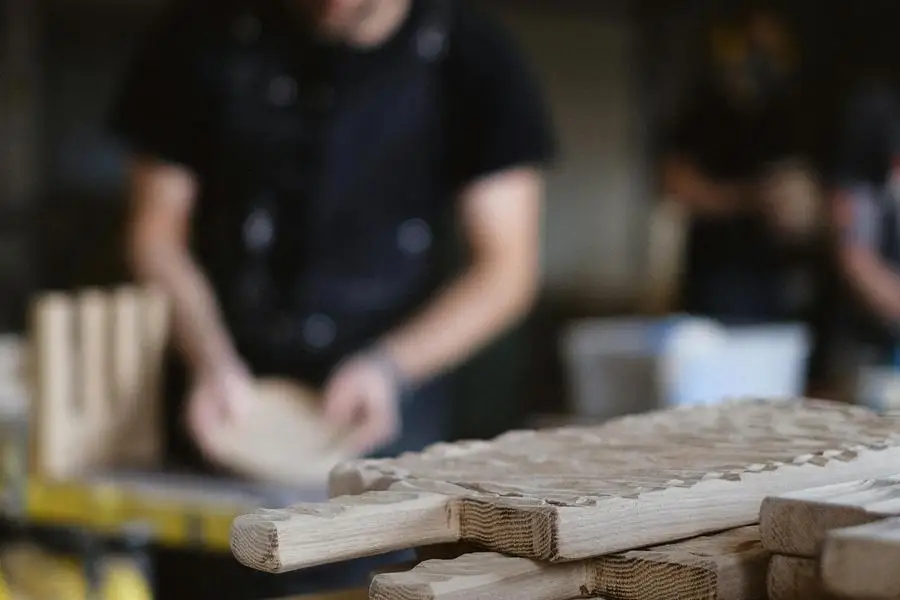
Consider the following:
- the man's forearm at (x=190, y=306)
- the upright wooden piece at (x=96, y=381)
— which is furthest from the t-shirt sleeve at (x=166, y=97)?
the upright wooden piece at (x=96, y=381)

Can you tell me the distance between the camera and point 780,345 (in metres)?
3.84

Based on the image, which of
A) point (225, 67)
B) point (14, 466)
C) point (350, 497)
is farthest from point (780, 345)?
point (350, 497)

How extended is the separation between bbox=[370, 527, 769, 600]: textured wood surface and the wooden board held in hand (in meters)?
1.74

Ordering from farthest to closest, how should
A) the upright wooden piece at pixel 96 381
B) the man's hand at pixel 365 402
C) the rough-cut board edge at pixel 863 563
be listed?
1. the man's hand at pixel 365 402
2. the upright wooden piece at pixel 96 381
3. the rough-cut board edge at pixel 863 563

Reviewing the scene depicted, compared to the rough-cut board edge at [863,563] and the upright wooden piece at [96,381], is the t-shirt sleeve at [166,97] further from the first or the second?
the rough-cut board edge at [863,563]

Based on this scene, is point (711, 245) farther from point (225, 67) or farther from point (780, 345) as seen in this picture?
point (225, 67)

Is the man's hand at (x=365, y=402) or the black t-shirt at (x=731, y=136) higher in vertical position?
the black t-shirt at (x=731, y=136)

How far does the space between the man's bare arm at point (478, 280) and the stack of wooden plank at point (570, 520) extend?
97.1 inches

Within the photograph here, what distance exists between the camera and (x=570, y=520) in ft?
2.50

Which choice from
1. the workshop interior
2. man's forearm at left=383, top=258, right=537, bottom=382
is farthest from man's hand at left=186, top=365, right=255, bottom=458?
man's forearm at left=383, top=258, right=537, bottom=382

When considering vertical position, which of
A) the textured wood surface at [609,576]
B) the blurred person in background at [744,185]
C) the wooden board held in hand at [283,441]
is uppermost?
the blurred person in background at [744,185]

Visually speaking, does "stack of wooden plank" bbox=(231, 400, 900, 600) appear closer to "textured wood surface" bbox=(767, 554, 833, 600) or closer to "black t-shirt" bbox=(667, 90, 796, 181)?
"textured wood surface" bbox=(767, 554, 833, 600)

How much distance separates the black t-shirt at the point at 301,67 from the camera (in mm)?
3367

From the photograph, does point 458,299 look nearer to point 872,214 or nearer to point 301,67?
point 301,67
